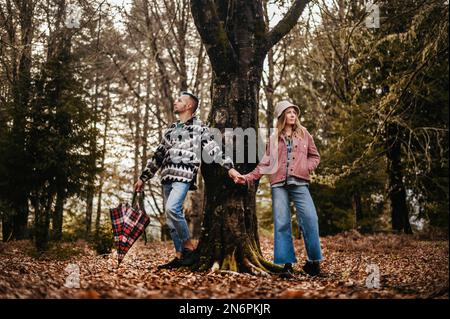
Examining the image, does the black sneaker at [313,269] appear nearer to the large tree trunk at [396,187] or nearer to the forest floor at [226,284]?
the forest floor at [226,284]

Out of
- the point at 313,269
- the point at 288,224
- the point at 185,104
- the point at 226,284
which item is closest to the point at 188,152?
the point at 185,104

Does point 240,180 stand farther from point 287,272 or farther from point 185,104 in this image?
point 185,104

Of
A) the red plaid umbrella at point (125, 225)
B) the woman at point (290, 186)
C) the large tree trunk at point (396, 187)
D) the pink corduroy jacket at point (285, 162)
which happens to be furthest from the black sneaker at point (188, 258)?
the large tree trunk at point (396, 187)

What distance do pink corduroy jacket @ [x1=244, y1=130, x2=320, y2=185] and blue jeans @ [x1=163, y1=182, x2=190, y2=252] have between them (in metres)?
0.89

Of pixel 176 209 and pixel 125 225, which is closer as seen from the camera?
pixel 176 209

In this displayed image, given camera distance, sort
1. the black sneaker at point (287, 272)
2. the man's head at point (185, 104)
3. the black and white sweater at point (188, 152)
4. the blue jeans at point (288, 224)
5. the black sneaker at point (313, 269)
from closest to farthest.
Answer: the black sneaker at point (287, 272), the blue jeans at point (288, 224), the black sneaker at point (313, 269), the black and white sweater at point (188, 152), the man's head at point (185, 104)

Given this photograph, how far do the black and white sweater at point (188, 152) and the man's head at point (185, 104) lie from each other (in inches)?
6.4

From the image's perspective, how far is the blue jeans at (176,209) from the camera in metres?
5.32

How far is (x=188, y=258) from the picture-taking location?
217 inches

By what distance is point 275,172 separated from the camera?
5.18m

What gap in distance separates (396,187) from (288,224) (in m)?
9.52

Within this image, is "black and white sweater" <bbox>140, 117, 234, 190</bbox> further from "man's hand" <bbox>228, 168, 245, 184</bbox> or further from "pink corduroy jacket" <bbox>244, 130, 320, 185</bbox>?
"pink corduroy jacket" <bbox>244, 130, 320, 185</bbox>

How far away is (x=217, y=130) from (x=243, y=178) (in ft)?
2.72

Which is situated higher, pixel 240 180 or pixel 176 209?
pixel 240 180
